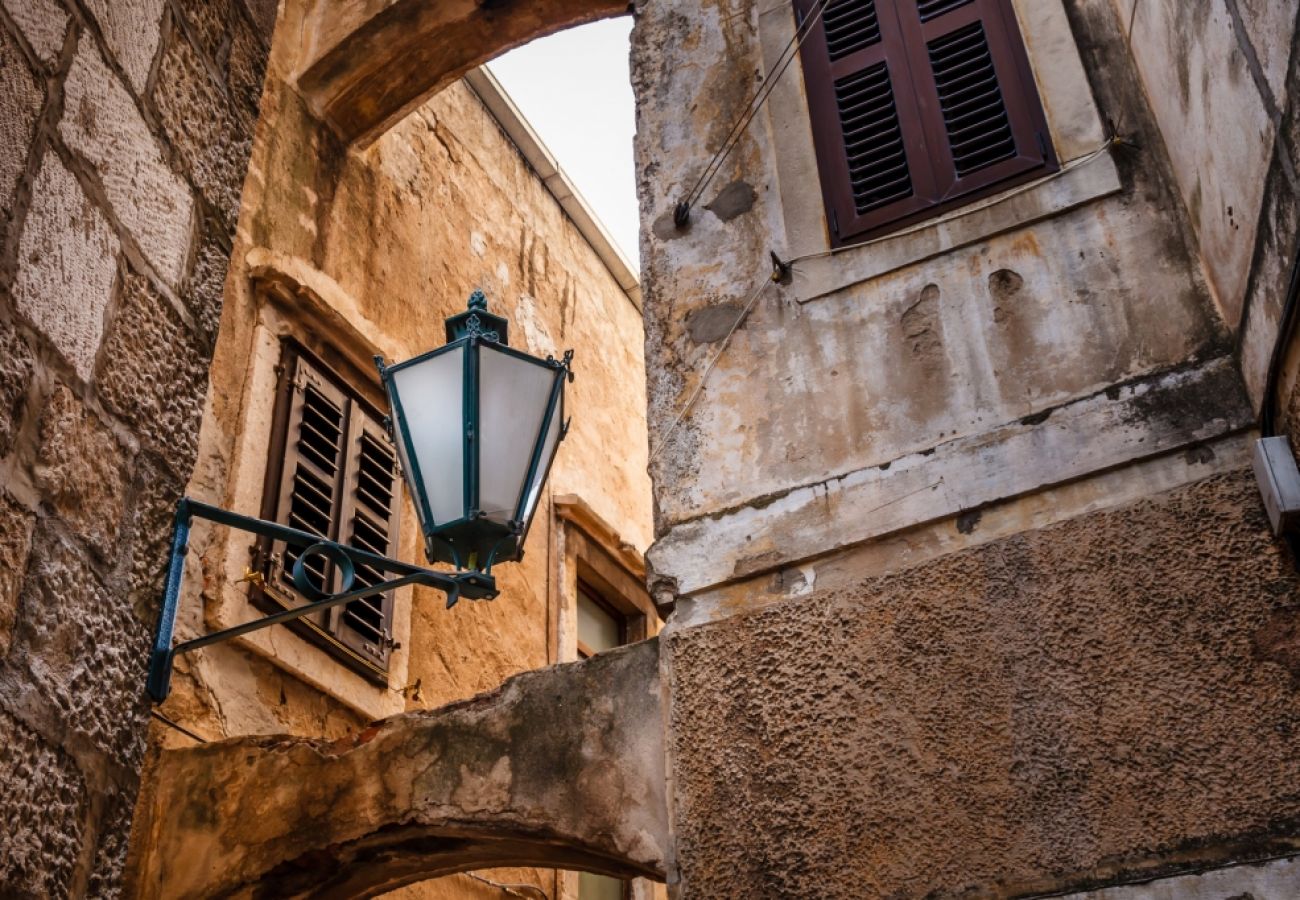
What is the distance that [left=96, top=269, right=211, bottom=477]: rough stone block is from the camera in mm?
2334

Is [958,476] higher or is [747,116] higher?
[747,116]

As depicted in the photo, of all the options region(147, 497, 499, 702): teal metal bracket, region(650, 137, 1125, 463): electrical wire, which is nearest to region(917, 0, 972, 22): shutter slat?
region(650, 137, 1125, 463): electrical wire

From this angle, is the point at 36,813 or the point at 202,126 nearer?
the point at 36,813

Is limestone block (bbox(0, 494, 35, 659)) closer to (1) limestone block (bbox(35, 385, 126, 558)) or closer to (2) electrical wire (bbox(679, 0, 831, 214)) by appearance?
(1) limestone block (bbox(35, 385, 126, 558))

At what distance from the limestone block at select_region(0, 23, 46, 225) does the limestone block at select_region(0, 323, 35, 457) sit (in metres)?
0.18

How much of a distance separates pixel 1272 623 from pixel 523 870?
14.3 feet

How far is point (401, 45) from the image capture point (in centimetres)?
727

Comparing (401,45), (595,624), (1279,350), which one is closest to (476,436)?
(1279,350)

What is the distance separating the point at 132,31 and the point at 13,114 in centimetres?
49

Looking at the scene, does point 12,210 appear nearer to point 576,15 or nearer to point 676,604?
point 676,604

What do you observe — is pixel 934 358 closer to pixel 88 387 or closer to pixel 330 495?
pixel 88 387

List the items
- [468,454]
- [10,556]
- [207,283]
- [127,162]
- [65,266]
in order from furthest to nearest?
1. [468,454]
2. [207,283]
3. [127,162]
4. [65,266]
5. [10,556]

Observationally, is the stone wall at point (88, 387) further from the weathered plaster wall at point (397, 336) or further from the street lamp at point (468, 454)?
the weathered plaster wall at point (397, 336)

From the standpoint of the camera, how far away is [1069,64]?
4828 millimetres
